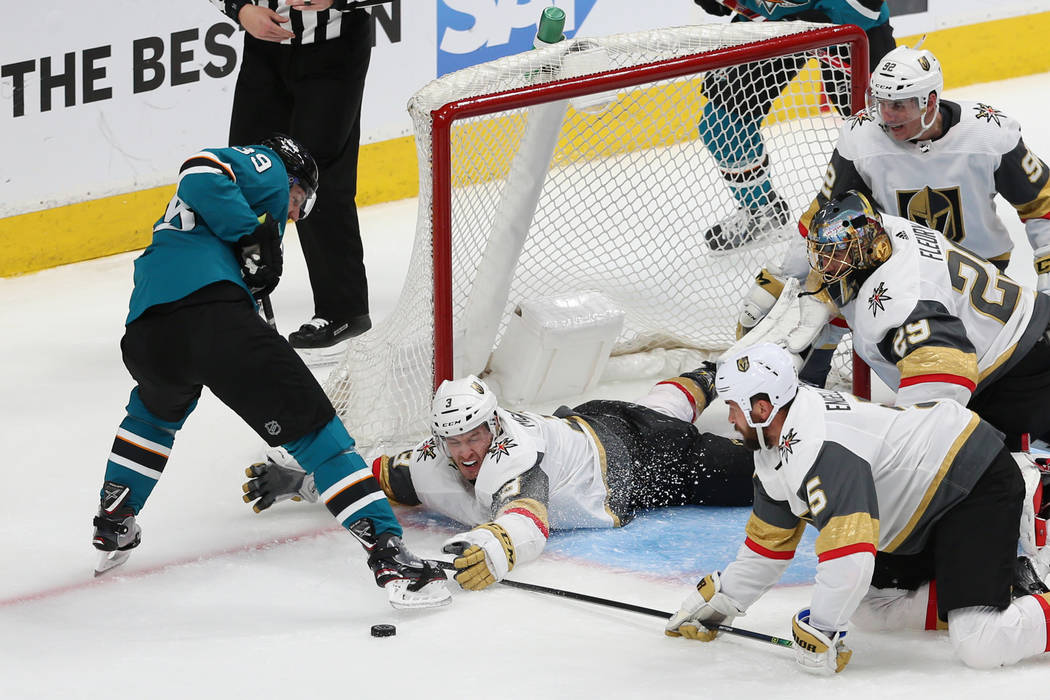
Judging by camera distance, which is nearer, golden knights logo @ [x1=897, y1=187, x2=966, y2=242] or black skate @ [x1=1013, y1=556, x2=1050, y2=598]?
black skate @ [x1=1013, y1=556, x2=1050, y2=598]

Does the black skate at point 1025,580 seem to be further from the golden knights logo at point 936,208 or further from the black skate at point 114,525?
the black skate at point 114,525

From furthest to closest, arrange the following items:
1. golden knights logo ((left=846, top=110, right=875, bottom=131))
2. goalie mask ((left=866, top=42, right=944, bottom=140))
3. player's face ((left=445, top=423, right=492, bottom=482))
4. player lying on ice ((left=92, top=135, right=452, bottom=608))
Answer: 1. golden knights logo ((left=846, top=110, right=875, bottom=131))
2. goalie mask ((left=866, top=42, right=944, bottom=140))
3. player's face ((left=445, top=423, right=492, bottom=482))
4. player lying on ice ((left=92, top=135, right=452, bottom=608))

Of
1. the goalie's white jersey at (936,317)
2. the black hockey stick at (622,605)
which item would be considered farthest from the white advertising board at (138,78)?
the goalie's white jersey at (936,317)

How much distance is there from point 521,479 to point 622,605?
16.1 inches

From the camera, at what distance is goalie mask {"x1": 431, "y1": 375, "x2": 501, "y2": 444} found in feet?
11.5

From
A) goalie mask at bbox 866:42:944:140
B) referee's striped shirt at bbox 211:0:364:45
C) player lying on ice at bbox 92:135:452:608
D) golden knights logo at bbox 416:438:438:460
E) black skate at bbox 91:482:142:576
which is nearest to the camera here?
player lying on ice at bbox 92:135:452:608

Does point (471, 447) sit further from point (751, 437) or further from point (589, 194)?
point (589, 194)

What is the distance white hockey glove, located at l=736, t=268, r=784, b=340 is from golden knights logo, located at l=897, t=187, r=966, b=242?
381 millimetres

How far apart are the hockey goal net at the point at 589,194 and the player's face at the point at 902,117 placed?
38 cm

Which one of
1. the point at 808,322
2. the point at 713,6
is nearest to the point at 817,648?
the point at 808,322

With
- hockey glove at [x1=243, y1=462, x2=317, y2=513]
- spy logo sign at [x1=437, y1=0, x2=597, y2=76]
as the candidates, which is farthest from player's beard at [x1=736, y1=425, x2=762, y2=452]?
spy logo sign at [x1=437, y1=0, x2=597, y2=76]

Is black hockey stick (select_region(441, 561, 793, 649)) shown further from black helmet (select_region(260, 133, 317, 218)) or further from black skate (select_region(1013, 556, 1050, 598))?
black helmet (select_region(260, 133, 317, 218))

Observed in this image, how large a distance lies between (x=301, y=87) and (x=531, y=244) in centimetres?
80

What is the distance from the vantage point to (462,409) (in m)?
3.52
